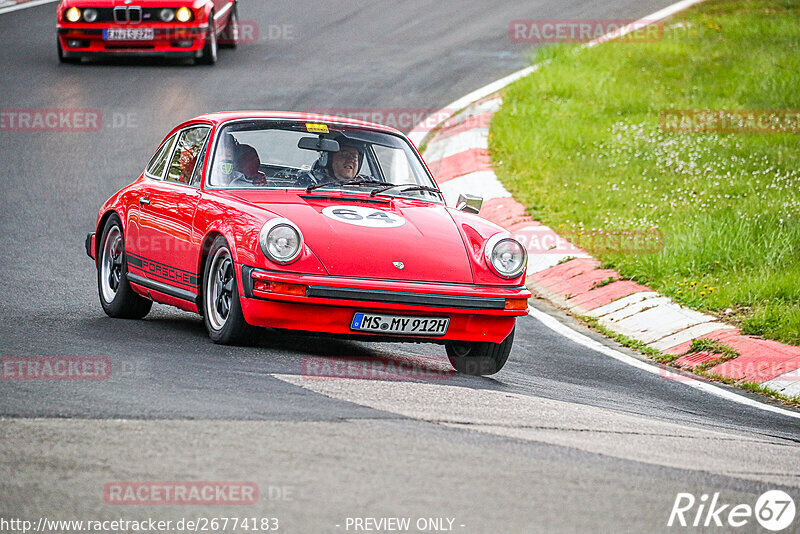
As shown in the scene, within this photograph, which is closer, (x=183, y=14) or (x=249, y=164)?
(x=249, y=164)

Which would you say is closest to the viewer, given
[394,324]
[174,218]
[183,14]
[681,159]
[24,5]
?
[394,324]

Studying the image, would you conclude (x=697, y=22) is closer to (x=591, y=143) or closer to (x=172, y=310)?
(x=591, y=143)

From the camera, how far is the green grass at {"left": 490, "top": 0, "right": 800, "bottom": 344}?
10.4 metres

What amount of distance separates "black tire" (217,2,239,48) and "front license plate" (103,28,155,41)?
8.61 feet

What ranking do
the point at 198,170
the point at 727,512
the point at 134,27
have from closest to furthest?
the point at 727,512 < the point at 198,170 < the point at 134,27

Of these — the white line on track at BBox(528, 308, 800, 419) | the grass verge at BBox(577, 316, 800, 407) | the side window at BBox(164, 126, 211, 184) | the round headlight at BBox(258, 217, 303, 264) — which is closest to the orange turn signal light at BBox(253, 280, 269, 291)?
the round headlight at BBox(258, 217, 303, 264)

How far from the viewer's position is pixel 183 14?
58.1ft

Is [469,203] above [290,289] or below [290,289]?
above

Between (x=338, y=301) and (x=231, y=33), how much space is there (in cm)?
1453

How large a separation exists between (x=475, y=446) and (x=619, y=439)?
84 cm

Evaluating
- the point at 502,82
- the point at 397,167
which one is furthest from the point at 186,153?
the point at 502,82

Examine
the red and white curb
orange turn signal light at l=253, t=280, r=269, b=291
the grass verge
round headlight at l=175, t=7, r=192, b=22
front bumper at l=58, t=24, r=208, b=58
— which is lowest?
the grass verge

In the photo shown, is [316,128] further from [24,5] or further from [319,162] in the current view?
[24,5]

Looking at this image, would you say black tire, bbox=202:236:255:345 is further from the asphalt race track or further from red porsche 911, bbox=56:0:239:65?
red porsche 911, bbox=56:0:239:65
